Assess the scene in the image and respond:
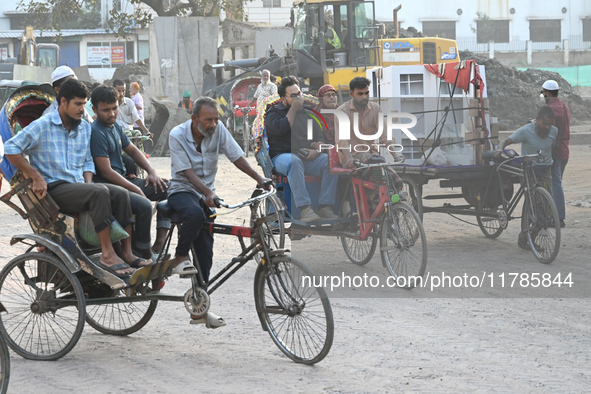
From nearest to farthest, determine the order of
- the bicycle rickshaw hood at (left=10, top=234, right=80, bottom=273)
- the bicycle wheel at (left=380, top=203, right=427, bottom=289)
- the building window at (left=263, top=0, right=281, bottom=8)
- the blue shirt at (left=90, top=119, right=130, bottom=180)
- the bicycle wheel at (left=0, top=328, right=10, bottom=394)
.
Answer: the bicycle wheel at (left=0, top=328, right=10, bottom=394)
the bicycle rickshaw hood at (left=10, top=234, right=80, bottom=273)
the blue shirt at (left=90, top=119, right=130, bottom=180)
the bicycle wheel at (left=380, top=203, right=427, bottom=289)
the building window at (left=263, top=0, right=281, bottom=8)

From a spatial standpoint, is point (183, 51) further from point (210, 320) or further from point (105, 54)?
point (105, 54)

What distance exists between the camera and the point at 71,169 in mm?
4746

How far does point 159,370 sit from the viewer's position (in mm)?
4348

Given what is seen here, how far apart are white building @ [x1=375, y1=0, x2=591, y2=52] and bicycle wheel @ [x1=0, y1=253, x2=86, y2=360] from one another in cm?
4098

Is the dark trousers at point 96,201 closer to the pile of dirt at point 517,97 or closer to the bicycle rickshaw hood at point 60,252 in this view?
the bicycle rickshaw hood at point 60,252

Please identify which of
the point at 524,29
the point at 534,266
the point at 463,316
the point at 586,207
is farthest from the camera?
the point at 524,29

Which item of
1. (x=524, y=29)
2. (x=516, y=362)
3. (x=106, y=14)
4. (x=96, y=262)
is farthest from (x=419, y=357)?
(x=106, y=14)

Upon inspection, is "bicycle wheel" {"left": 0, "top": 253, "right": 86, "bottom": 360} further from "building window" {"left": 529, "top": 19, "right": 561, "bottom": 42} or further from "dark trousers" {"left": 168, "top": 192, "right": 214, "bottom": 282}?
"building window" {"left": 529, "top": 19, "right": 561, "bottom": 42}

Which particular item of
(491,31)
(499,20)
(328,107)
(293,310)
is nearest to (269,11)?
(491,31)

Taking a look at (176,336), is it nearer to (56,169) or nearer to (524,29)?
(56,169)

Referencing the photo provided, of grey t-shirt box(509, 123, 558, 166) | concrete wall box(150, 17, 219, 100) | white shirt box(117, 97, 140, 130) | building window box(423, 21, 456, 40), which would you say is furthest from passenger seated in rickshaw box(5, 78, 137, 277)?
building window box(423, 21, 456, 40)

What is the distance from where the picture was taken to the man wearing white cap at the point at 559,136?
29.0 ft

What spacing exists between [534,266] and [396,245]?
166 cm

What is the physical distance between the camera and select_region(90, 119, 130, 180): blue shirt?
4965mm
